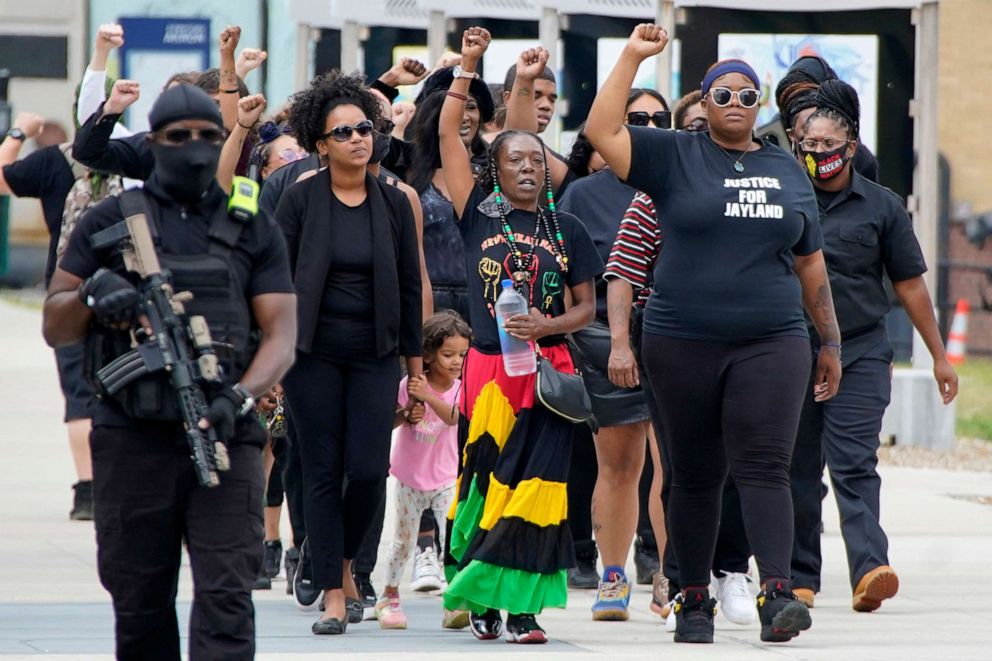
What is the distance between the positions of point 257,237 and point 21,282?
2559cm

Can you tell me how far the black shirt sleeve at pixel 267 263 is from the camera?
540 cm

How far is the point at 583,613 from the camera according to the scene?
7.96 metres

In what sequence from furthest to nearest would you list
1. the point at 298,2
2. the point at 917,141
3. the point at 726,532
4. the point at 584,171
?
Result: the point at 298,2
the point at 917,141
the point at 584,171
the point at 726,532

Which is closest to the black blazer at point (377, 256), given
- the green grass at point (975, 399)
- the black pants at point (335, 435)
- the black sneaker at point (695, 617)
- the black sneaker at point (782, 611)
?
the black pants at point (335, 435)

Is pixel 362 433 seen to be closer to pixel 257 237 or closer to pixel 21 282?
pixel 257 237

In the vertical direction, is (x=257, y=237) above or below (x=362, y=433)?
above

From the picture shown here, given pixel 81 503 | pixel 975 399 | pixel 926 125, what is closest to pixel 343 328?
pixel 81 503

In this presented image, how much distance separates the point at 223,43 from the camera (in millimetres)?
8039

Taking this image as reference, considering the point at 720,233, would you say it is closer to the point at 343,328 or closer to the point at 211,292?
the point at 343,328

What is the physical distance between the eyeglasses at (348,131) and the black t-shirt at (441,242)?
1222 mm

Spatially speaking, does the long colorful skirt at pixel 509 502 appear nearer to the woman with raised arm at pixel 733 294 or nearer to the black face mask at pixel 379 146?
the woman with raised arm at pixel 733 294

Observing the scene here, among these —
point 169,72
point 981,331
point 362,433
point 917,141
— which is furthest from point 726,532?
point 981,331

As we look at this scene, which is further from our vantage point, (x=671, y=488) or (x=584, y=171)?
(x=584, y=171)

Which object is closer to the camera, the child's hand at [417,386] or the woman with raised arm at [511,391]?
the woman with raised arm at [511,391]
